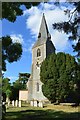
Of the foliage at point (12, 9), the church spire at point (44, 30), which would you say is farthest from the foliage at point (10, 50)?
the church spire at point (44, 30)

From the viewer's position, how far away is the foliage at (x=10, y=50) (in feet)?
36.8

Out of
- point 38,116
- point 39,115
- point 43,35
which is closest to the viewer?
point 38,116

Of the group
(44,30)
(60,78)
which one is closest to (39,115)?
(60,78)

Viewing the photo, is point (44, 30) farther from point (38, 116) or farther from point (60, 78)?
point (38, 116)

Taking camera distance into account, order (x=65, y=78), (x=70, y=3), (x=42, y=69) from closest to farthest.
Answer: (x=70, y=3)
(x=65, y=78)
(x=42, y=69)

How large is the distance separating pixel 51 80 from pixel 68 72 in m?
2.51

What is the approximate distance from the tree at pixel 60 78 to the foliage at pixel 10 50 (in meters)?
27.9

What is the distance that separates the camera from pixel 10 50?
37.8 feet

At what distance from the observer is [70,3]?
10.3 m

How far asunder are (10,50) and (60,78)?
95.5 feet

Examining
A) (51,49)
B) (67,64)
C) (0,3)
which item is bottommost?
(0,3)

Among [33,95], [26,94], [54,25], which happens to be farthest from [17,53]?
[26,94]

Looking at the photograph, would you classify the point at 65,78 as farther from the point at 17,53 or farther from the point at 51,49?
the point at 17,53

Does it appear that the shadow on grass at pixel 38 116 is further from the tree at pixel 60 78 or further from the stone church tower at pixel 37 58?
the stone church tower at pixel 37 58
